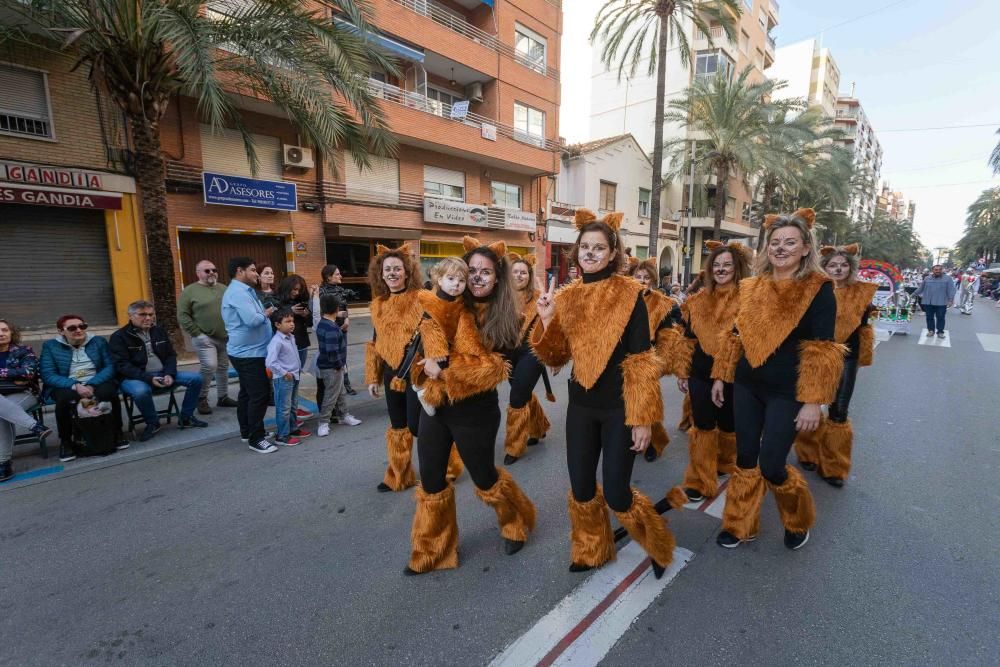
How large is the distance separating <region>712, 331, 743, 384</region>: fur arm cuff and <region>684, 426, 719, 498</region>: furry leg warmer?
615 millimetres

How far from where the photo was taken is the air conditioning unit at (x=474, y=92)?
660 inches

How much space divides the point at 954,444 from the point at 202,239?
13.7m

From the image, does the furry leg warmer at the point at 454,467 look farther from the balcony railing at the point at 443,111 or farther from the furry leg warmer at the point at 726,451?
the balcony railing at the point at 443,111

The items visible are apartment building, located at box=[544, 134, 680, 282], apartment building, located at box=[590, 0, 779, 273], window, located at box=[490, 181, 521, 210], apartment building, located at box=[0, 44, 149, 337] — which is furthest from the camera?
apartment building, located at box=[590, 0, 779, 273]

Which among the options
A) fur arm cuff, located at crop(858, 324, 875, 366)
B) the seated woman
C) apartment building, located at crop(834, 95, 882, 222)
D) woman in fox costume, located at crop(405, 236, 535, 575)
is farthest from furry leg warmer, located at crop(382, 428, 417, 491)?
apartment building, located at crop(834, 95, 882, 222)

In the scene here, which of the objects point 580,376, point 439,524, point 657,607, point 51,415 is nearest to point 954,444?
point 657,607

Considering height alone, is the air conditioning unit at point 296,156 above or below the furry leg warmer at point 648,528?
above

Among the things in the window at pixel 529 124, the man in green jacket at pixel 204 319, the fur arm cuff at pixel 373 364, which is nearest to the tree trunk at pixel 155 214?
the man in green jacket at pixel 204 319

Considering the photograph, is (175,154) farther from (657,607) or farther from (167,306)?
(657,607)

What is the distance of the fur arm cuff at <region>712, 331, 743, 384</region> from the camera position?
114 inches

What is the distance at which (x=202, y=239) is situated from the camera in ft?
36.3

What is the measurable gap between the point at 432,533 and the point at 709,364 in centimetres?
223

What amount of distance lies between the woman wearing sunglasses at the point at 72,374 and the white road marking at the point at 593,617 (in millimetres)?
4555

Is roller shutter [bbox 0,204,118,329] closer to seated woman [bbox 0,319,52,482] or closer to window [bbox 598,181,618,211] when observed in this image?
seated woman [bbox 0,319,52,482]
